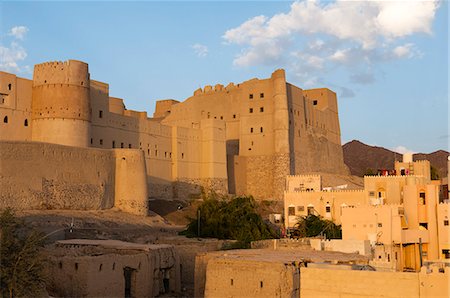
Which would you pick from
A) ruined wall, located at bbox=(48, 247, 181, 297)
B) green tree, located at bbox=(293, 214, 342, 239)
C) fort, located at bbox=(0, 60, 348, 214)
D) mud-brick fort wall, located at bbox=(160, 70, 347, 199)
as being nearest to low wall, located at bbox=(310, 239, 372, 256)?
green tree, located at bbox=(293, 214, 342, 239)

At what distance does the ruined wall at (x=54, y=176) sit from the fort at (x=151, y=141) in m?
0.05

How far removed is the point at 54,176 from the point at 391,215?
1423 cm

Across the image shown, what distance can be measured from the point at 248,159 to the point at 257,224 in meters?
20.7

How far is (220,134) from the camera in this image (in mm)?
45281

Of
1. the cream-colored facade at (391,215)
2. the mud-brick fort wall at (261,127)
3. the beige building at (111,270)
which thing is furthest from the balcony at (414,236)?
the mud-brick fort wall at (261,127)

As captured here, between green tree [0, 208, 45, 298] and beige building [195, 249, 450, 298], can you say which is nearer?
beige building [195, 249, 450, 298]

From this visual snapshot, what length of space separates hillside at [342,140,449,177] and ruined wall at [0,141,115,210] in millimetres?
55134

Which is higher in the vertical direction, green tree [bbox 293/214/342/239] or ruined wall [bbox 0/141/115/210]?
ruined wall [bbox 0/141/115/210]

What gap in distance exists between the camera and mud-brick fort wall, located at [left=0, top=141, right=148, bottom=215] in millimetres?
27281

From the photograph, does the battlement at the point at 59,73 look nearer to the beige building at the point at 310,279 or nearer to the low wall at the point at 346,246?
the low wall at the point at 346,246

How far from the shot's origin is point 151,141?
1631 inches

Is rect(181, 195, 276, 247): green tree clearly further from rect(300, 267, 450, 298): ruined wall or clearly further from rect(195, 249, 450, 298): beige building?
rect(300, 267, 450, 298): ruined wall

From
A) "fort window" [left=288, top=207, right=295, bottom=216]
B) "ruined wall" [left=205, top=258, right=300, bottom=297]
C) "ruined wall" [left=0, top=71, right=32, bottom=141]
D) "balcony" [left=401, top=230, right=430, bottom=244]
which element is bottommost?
"ruined wall" [left=205, top=258, right=300, bottom=297]

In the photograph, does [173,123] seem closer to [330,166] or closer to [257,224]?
[330,166]
